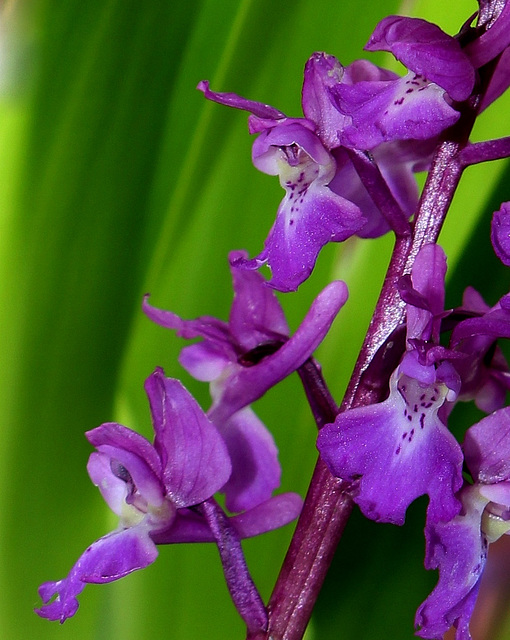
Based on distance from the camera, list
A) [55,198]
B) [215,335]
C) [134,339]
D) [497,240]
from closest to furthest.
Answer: [497,240], [215,335], [55,198], [134,339]

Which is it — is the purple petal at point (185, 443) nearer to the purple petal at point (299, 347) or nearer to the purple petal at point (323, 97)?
the purple petal at point (299, 347)

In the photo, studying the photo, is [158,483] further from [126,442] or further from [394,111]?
[394,111]

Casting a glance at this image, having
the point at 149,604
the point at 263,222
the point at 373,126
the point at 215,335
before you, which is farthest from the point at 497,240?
the point at 149,604

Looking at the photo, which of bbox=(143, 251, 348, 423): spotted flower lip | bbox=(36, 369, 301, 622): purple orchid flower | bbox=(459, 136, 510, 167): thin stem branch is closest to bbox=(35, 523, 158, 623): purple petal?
bbox=(36, 369, 301, 622): purple orchid flower

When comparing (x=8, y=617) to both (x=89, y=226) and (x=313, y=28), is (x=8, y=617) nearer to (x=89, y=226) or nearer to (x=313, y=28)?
(x=89, y=226)

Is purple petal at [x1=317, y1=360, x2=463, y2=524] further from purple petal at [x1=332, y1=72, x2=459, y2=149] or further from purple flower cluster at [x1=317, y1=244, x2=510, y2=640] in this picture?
purple petal at [x1=332, y1=72, x2=459, y2=149]

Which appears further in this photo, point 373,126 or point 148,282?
point 148,282

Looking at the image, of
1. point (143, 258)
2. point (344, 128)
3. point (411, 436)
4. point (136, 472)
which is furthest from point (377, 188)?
point (143, 258)

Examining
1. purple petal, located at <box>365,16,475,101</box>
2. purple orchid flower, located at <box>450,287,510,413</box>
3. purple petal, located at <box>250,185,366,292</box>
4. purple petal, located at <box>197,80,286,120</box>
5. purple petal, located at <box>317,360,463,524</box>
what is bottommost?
purple petal, located at <box>317,360,463,524</box>
